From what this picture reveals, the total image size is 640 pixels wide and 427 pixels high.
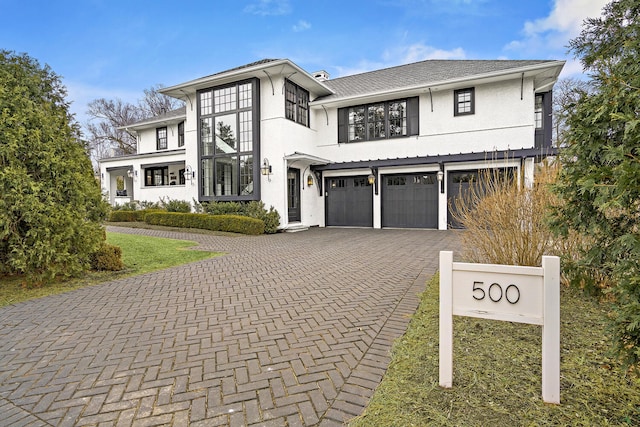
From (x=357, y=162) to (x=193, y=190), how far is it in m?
8.27

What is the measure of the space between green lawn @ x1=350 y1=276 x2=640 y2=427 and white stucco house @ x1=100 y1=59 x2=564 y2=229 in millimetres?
10949

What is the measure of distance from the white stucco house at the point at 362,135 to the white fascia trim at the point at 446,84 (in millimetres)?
44

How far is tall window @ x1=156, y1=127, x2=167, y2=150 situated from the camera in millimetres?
21750

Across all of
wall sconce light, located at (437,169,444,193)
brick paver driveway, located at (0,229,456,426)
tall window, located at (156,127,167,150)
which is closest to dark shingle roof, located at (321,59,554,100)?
wall sconce light, located at (437,169,444,193)

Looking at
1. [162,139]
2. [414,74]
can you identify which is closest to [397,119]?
[414,74]

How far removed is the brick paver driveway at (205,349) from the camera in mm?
2342

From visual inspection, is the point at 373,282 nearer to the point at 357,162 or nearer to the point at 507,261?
the point at 507,261

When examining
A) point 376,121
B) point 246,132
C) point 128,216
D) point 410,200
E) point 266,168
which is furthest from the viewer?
point 128,216

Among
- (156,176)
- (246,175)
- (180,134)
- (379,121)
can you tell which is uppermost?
(180,134)

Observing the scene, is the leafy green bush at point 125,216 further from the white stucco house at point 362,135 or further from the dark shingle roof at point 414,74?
the dark shingle roof at point 414,74

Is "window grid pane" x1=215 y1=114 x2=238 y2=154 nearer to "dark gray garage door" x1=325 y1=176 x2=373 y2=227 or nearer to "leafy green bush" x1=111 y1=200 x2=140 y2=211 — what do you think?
"dark gray garage door" x1=325 y1=176 x2=373 y2=227

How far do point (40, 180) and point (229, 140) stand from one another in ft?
33.8

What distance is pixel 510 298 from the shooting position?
7.72 feet

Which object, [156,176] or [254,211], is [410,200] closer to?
[254,211]
